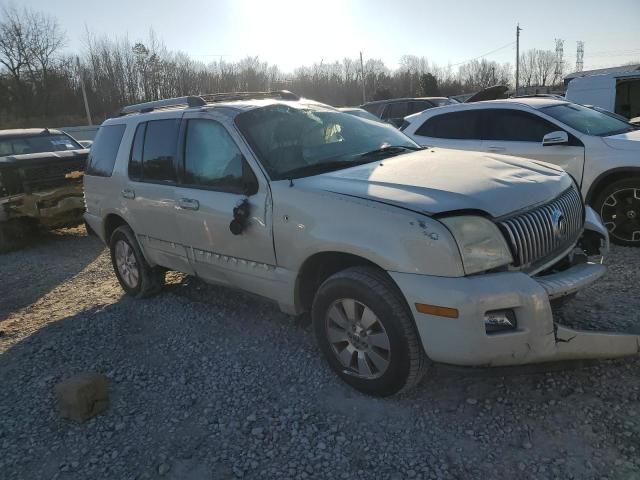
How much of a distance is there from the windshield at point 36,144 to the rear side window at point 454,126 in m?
7.01

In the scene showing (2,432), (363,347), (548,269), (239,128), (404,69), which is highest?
(404,69)

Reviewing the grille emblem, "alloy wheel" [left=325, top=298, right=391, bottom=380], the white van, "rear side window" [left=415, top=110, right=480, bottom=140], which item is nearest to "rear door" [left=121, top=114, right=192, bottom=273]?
"alloy wheel" [left=325, top=298, right=391, bottom=380]

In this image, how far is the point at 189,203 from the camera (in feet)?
13.2

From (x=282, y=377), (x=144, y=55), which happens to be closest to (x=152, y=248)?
(x=282, y=377)

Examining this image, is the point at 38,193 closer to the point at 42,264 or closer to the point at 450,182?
the point at 42,264

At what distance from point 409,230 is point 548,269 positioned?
975 mm

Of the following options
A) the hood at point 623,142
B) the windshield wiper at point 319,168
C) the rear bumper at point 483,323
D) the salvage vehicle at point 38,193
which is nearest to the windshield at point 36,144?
the salvage vehicle at point 38,193

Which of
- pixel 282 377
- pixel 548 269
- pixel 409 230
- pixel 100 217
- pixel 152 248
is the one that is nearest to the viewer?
pixel 409 230

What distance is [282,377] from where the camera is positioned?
139 inches

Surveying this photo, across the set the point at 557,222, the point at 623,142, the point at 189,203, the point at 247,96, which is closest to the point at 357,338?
the point at 557,222

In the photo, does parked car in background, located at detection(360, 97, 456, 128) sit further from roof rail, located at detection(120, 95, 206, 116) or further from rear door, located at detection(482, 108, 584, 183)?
roof rail, located at detection(120, 95, 206, 116)

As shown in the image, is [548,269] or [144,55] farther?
[144,55]

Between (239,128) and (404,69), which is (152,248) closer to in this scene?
(239,128)

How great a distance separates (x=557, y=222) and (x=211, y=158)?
8.17ft
